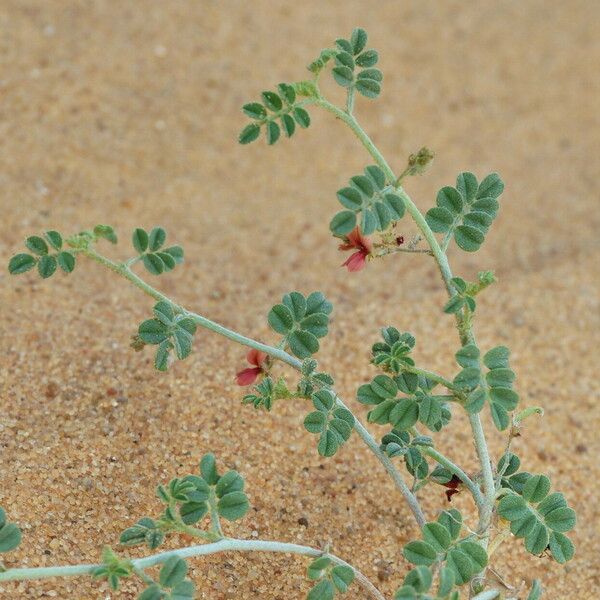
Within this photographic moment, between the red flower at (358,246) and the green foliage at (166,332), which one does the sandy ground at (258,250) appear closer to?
the green foliage at (166,332)

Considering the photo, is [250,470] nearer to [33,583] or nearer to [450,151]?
[33,583]

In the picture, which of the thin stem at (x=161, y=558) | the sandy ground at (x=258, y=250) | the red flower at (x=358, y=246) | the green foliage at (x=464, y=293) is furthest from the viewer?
the sandy ground at (x=258, y=250)

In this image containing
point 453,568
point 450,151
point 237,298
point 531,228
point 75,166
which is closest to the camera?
point 453,568

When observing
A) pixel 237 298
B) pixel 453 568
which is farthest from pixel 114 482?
pixel 237 298

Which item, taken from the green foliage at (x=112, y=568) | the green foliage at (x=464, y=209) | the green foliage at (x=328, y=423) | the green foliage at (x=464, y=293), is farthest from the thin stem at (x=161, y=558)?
the green foliage at (x=464, y=209)

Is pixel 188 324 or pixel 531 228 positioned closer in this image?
pixel 188 324

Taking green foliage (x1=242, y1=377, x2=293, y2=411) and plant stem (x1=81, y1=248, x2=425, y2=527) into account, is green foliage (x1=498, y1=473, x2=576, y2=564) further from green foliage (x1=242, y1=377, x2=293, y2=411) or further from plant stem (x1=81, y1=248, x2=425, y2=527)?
green foliage (x1=242, y1=377, x2=293, y2=411)

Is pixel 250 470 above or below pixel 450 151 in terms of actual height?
below

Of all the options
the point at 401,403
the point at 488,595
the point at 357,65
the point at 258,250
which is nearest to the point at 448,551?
the point at 488,595
